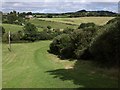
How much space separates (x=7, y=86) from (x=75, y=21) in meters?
74.1

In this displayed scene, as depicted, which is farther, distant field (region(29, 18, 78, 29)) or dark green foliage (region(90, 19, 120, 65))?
distant field (region(29, 18, 78, 29))

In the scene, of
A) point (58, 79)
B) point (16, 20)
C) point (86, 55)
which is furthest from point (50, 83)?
point (16, 20)

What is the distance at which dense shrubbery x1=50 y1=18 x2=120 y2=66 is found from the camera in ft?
69.6

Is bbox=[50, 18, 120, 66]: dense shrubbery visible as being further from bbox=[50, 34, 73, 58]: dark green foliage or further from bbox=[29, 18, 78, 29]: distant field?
bbox=[29, 18, 78, 29]: distant field

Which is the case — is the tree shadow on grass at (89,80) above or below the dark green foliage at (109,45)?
below

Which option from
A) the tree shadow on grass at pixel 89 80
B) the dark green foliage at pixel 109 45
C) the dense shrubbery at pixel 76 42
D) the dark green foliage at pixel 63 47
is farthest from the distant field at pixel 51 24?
the tree shadow on grass at pixel 89 80

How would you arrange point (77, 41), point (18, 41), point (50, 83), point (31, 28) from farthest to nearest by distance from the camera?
1. point (31, 28)
2. point (18, 41)
3. point (77, 41)
4. point (50, 83)

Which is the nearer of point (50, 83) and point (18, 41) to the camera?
point (50, 83)

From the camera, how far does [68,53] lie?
36.6 meters

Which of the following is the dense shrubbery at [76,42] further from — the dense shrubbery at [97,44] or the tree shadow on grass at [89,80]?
the tree shadow on grass at [89,80]

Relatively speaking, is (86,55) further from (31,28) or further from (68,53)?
(31,28)

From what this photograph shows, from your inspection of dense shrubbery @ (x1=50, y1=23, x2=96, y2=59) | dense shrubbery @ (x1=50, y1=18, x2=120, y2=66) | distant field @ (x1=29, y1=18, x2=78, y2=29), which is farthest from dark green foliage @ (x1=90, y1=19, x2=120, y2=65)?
distant field @ (x1=29, y1=18, x2=78, y2=29)

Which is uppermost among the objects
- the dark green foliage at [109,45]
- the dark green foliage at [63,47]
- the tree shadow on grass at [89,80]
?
the dark green foliage at [109,45]

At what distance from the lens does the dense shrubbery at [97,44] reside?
21.2 m
